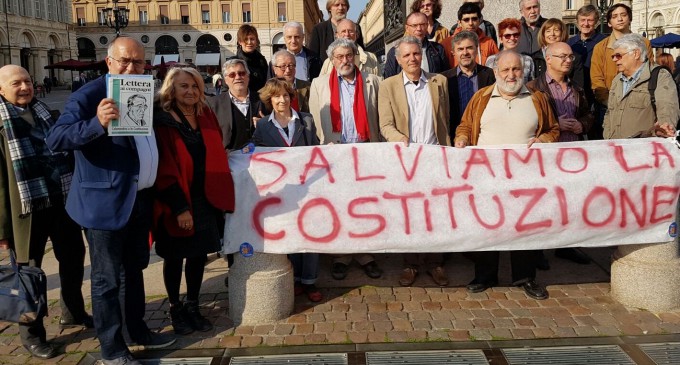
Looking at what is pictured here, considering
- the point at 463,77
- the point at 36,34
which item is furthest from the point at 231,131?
the point at 36,34

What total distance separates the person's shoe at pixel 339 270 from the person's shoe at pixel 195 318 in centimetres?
143

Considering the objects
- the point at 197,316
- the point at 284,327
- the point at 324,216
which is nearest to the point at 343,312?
the point at 284,327

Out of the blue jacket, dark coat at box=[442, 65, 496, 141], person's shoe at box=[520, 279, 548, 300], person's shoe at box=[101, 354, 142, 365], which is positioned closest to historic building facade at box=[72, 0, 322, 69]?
dark coat at box=[442, 65, 496, 141]

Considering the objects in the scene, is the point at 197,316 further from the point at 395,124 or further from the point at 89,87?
the point at 395,124

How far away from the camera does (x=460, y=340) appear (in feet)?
14.4

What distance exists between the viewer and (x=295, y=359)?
4.17 m

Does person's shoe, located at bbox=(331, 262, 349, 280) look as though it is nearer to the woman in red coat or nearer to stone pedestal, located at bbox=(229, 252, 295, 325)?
stone pedestal, located at bbox=(229, 252, 295, 325)

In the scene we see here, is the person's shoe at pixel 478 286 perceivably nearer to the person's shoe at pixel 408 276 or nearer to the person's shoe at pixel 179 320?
the person's shoe at pixel 408 276

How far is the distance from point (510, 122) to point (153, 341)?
328 centimetres

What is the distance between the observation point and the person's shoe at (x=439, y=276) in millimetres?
5512

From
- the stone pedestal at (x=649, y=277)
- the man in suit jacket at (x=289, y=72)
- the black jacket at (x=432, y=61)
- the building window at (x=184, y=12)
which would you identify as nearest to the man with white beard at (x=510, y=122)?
the stone pedestal at (x=649, y=277)

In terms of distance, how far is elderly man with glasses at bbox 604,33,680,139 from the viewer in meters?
5.16

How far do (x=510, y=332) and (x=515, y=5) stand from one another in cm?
639

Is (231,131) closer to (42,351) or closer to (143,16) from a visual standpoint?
(42,351)
